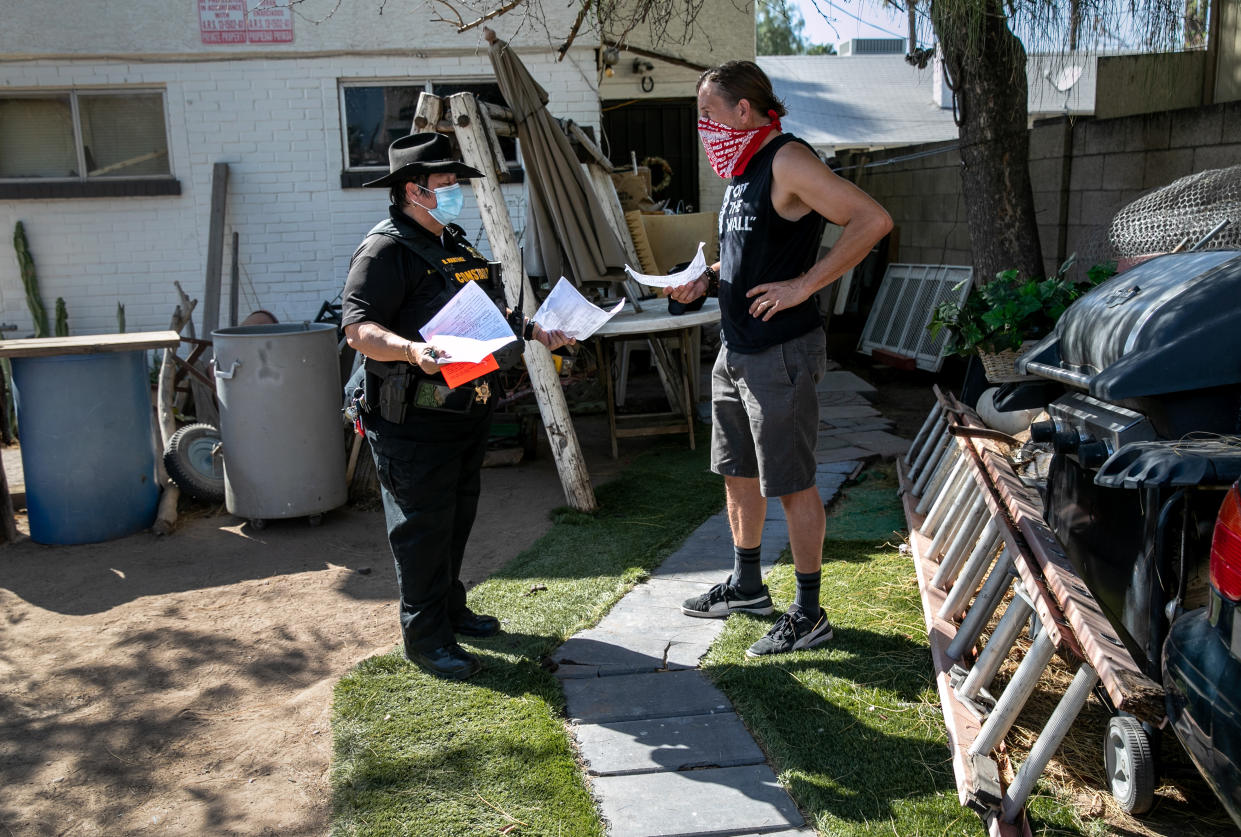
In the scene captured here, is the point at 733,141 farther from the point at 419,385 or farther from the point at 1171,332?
the point at 1171,332

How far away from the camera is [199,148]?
30.1 feet

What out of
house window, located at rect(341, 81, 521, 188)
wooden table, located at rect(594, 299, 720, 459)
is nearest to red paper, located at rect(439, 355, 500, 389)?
wooden table, located at rect(594, 299, 720, 459)

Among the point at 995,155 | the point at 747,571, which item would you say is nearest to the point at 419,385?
the point at 747,571

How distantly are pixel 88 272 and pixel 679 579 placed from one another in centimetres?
739

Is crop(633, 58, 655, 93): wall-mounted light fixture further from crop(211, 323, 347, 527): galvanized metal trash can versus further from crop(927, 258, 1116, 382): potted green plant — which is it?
crop(927, 258, 1116, 382): potted green plant

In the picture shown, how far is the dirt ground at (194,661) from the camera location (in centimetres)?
300

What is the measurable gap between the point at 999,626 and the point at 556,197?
3814 mm

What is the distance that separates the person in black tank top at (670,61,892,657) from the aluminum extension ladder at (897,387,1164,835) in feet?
1.91

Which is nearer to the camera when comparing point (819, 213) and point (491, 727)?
point (491, 727)

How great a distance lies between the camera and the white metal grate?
A: 30.8 ft

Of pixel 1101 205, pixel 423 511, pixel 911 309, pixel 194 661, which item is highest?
pixel 1101 205

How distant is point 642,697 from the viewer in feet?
11.3

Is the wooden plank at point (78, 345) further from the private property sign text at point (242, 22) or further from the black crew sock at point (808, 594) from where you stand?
the private property sign text at point (242, 22)

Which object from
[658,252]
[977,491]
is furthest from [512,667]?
[658,252]
